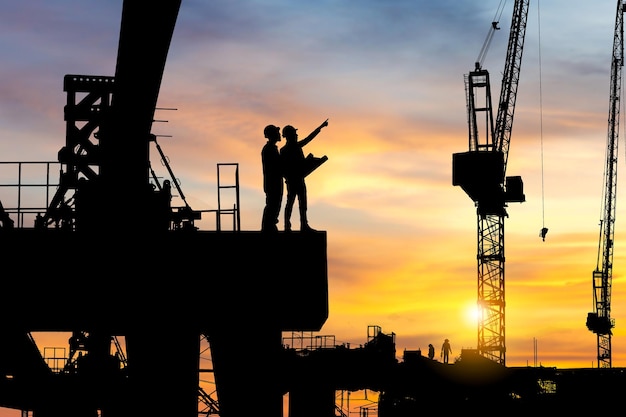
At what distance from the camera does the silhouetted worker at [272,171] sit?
1891 cm

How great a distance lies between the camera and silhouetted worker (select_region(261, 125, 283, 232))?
18.9m

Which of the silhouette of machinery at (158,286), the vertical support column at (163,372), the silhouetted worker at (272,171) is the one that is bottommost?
the vertical support column at (163,372)

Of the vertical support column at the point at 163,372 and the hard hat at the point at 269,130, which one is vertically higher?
the hard hat at the point at 269,130

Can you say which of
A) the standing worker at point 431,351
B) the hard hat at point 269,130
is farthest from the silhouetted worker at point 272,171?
the standing worker at point 431,351

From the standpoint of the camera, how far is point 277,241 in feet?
67.3

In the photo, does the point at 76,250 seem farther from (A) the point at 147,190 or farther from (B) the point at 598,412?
(B) the point at 598,412

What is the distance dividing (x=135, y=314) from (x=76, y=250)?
1.87 meters

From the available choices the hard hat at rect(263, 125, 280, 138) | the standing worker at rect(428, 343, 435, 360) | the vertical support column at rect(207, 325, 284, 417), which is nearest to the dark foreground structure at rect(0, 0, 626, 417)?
the vertical support column at rect(207, 325, 284, 417)

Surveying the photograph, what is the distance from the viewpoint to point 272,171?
1902 centimetres

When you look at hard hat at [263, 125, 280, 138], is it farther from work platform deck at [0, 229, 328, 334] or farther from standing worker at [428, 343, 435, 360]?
standing worker at [428, 343, 435, 360]

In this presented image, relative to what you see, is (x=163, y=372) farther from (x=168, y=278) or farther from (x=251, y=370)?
(x=168, y=278)

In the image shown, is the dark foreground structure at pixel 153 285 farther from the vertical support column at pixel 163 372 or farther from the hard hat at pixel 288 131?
the hard hat at pixel 288 131

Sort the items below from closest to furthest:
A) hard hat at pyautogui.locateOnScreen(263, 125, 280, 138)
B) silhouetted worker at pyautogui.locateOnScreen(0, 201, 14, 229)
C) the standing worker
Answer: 1. hard hat at pyautogui.locateOnScreen(263, 125, 280, 138)
2. silhouetted worker at pyautogui.locateOnScreen(0, 201, 14, 229)
3. the standing worker

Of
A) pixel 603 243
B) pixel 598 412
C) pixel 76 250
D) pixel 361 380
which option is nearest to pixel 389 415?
pixel 361 380
